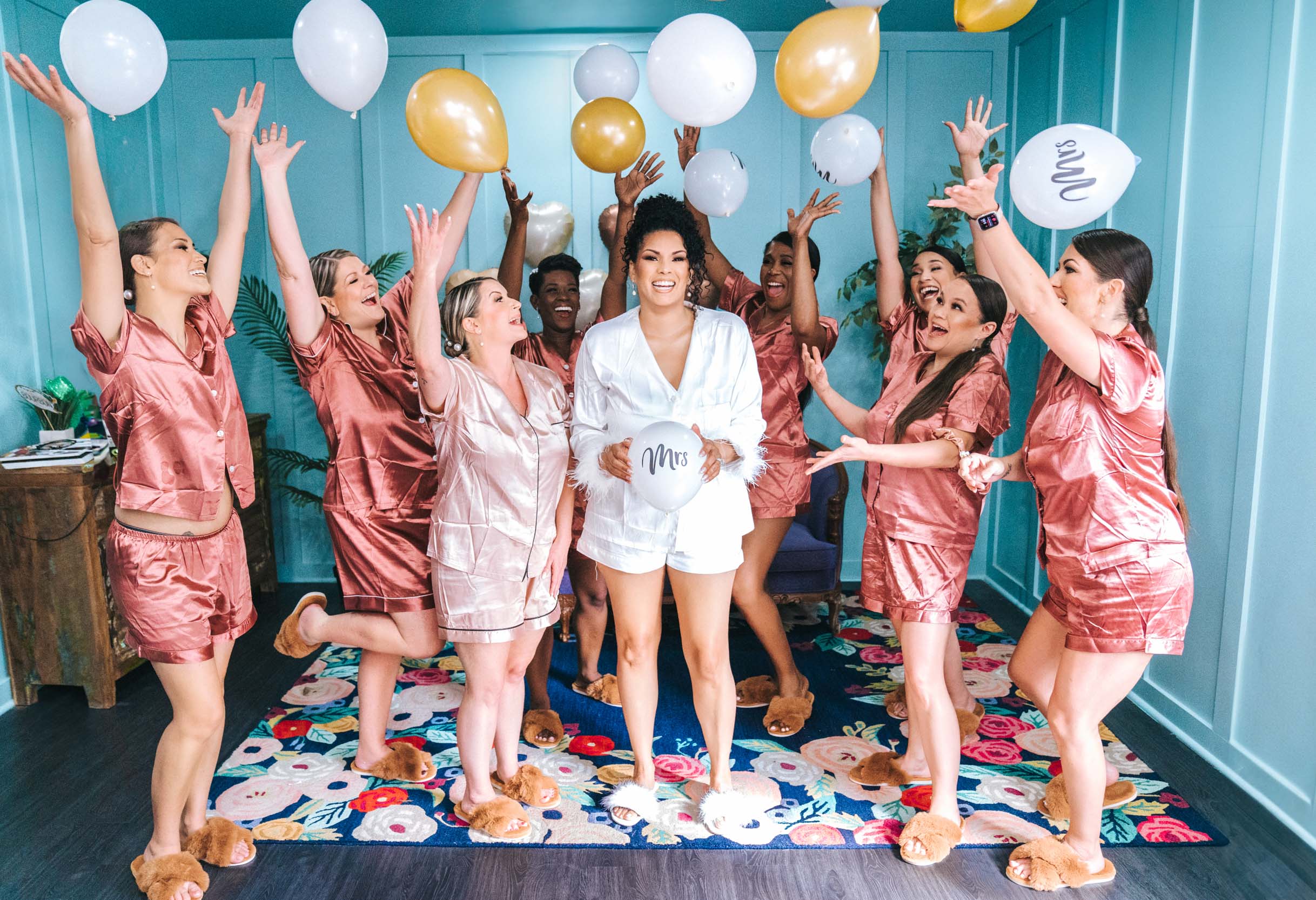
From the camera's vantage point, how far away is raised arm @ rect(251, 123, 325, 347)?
2.29 metres

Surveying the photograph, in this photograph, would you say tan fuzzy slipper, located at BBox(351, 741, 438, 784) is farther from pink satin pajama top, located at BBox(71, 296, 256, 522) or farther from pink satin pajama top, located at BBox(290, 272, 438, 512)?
pink satin pajama top, located at BBox(71, 296, 256, 522)

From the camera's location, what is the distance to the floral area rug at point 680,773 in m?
2.46

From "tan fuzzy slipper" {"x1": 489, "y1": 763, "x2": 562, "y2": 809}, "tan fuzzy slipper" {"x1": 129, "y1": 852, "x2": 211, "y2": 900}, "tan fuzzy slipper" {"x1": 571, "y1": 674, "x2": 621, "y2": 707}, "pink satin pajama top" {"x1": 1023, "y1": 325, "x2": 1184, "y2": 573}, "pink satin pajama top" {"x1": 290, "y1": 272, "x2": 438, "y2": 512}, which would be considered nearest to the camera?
"pink satin pajama top" {"x1": 1023, "y1": 325, "x2": 1184, "y2": 573}

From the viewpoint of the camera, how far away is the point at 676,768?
2.79m

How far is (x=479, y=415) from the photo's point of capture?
2273mm

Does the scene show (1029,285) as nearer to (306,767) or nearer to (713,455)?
(713,455)

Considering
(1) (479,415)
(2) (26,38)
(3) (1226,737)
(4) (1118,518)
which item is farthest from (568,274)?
(3) (1226,737)

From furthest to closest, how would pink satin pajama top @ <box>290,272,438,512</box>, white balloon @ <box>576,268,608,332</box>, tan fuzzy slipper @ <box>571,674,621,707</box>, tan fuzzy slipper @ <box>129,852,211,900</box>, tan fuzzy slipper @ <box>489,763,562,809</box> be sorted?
1. white balloon @ <box>576,268,608,332</box>
2. tan fuzzy slipper @ <box>571,674,621,707</box>
3. tan fuzzy slipper @ <box>489,763,562,809</box>
4. pink satin pajama top @ <box>290,272,438,512</box>
5. tan fuzzy slipper @ <box>129,852,211,900</box>

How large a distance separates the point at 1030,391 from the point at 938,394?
2143 millimetres

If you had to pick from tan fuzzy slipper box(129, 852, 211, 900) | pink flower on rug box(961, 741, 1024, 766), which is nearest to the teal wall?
pink flower on rug box(961, 741, 1024, 766)

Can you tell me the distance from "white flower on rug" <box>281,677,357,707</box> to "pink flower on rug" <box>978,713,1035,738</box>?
2345mm

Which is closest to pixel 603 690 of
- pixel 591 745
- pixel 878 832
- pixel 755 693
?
pixel 591 745

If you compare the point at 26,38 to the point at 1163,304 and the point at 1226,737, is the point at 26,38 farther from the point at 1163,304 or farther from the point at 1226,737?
the point at 1226,737

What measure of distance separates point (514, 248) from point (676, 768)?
6.31 ft
